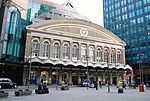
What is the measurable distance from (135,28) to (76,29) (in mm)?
34351

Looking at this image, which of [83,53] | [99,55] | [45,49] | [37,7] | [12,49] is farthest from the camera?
[37,7]

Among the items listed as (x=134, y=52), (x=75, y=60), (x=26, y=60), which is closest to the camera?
(x=26, y=60)

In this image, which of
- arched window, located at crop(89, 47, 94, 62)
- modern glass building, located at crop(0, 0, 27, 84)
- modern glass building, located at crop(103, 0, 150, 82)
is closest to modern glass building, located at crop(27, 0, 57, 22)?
modern glass building, located at crop(103, 0, 150, 82)

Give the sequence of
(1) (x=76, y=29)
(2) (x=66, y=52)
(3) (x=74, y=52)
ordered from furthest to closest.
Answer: (1) (x=76, y=29), (3) (x=74, y=52), (2) (x=66, y=52)

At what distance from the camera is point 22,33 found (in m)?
50.0

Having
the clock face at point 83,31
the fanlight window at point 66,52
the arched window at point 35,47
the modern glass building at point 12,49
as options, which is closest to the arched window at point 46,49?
the arched window at point 35,47

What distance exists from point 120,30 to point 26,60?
176ft

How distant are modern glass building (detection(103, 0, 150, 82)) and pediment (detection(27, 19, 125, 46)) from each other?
54.7ft

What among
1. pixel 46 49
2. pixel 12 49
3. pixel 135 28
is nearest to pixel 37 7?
pixel 46 49

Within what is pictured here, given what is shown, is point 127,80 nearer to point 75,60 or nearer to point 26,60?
point 75,60

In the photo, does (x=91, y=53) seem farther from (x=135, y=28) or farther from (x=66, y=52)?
(x=135, y=28)

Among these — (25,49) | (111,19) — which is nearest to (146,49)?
(111,19)

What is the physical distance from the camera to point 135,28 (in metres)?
78.8

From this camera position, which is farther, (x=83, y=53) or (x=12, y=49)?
(x=83, y=53)
